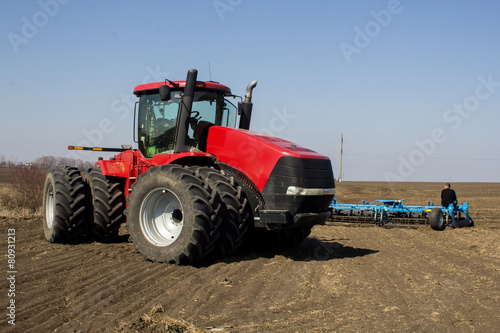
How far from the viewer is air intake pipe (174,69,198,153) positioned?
7.62 metres

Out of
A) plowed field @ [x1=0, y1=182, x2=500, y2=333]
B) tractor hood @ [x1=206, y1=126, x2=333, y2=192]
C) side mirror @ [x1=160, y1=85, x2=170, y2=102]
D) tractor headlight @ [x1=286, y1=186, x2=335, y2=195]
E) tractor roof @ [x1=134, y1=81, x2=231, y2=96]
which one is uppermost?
tractor roof @ [x1=134, y1=81, x2=231, y2=96]

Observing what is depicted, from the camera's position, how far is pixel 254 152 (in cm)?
719

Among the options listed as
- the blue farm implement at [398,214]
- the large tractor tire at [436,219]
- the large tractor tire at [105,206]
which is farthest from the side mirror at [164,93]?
the large tractor tire at [436,219]

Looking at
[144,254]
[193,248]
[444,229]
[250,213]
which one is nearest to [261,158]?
[250,213]

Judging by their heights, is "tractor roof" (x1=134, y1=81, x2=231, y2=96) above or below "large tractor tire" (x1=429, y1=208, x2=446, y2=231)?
above

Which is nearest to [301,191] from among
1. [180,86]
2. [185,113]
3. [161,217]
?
[161,217]

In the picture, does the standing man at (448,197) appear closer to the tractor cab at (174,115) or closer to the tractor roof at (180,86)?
the tractor cab at (174,115)

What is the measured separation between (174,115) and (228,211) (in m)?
2.33

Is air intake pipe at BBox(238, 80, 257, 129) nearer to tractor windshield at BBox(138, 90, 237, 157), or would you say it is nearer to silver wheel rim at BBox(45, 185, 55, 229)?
tractor windshield at BBox(138, 90, 237, 157)

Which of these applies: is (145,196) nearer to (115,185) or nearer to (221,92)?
(115,185)

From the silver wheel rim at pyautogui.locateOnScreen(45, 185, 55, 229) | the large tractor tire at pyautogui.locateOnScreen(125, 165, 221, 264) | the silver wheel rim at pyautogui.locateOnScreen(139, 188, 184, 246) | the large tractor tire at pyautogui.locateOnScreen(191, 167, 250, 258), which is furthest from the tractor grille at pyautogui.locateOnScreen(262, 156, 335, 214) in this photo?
the silver wheel rim at pyautogui.locateOnScreen(45, 185, 55, 229)

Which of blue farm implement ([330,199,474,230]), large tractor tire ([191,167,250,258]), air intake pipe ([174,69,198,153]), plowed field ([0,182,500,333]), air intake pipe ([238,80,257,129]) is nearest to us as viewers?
plowed field ([0,182,500,333])

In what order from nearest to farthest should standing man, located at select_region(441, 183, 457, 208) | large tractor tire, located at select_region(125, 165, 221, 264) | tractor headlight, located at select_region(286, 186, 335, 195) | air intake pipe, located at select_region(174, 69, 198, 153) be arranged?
large tractor tire, located at select_region(125, 165, 221, 264)
tractor headlight, located at select_region(286, 186, 335, 195)
air intake pipe, located at select_region(174, 69, 198, 153)
standing man, located at select_region(441, 183, 457, 208)

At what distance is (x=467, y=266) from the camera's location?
7625 millimetres
